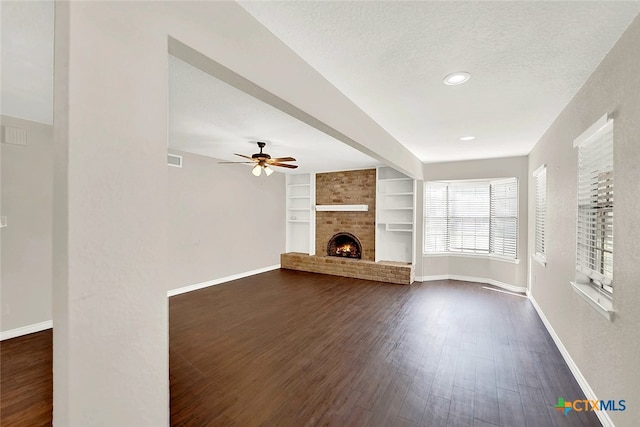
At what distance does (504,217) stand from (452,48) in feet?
14.8

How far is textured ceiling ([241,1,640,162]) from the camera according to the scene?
1468mm

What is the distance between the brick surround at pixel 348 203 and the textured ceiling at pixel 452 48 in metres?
3.58

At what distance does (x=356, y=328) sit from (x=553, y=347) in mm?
2099

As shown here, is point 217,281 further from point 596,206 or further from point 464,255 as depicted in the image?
point 596,206

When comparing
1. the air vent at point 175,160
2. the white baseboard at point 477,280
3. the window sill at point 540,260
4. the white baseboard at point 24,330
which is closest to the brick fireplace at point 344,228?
the white baseboard at point 477,280

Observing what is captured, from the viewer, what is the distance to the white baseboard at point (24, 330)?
3117 mm

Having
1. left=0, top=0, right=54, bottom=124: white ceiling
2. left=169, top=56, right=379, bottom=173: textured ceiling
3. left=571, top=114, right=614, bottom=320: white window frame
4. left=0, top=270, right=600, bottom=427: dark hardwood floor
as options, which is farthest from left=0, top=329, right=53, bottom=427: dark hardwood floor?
left=571, top=114, right=614, bottom=320: white window frame

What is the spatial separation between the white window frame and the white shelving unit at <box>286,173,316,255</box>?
17.7 ft

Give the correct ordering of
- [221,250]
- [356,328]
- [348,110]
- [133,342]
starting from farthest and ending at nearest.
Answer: [221,250] → [356,328] → [348,110] → [133,342]

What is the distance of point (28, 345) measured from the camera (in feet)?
9.80

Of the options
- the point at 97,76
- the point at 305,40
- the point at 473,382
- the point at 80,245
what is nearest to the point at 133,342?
the point at 80,245

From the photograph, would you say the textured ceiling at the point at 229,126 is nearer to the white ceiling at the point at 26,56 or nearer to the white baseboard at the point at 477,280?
the white ceiling at the point at 26,56

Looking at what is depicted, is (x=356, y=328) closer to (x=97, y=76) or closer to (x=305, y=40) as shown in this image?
(x=305, y=40)

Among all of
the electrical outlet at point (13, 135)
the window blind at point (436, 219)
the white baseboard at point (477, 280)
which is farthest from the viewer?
the window blind at point (436, 219)
